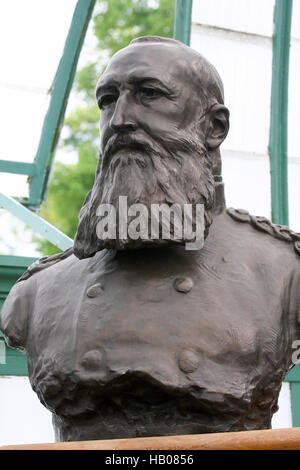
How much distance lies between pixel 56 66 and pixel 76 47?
0.24 m

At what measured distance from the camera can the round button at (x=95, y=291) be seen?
3.21 metres

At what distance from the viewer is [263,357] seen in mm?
3096

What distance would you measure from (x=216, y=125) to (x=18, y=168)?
14.7ft

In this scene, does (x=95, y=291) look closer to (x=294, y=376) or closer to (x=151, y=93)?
(x=151, y=93)

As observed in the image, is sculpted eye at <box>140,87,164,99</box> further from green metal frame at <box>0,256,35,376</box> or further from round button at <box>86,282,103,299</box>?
green metal frame at <box>0,256,35,376</box>

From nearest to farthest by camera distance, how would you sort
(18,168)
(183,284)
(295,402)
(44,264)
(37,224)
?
(183,284), (44,264), (295,402), (37,224), (18,168)

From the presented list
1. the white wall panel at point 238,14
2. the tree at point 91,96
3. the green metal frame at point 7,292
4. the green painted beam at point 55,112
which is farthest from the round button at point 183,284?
the tree at point 91,96

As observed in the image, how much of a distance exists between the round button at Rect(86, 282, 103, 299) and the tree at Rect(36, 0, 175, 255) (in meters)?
9.21

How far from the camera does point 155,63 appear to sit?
3.24 m

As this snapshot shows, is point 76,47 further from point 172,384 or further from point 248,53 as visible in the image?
point 172,384

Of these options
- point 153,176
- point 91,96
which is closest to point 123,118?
point 153,176

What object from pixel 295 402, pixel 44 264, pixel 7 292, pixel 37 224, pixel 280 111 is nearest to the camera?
pixel 44 264

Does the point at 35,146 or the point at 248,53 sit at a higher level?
the point at 248,53

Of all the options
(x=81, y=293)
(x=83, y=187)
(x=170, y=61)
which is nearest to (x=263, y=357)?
(x=81, y=293)
